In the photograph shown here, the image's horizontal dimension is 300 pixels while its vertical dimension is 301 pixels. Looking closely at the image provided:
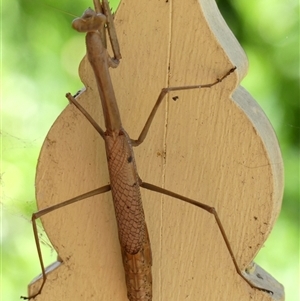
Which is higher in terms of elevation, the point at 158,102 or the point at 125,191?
the point at 158,102

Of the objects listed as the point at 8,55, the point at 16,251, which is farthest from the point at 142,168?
the point at 16,251

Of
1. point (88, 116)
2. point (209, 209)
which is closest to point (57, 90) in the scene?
point (88, 116)

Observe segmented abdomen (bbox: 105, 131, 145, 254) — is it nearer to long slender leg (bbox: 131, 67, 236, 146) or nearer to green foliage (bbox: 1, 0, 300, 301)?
long slender leg (bbox: 131, 67, 236, 146)

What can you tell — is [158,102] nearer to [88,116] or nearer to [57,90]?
[88,116]

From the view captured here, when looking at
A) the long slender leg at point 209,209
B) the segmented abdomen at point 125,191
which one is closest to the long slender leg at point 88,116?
the segmented abdomen at point 125,191

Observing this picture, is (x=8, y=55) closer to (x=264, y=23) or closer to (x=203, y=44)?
(x=264, y=23)

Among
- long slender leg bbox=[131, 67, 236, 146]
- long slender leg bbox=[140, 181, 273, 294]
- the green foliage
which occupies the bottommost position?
long slender leg bbox=[140, 181, 273, 294]

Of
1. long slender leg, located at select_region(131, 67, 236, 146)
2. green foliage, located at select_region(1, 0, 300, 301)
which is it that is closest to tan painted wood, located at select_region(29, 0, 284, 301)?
long slender leg, located at select_region(131, 67, 236, 146)
